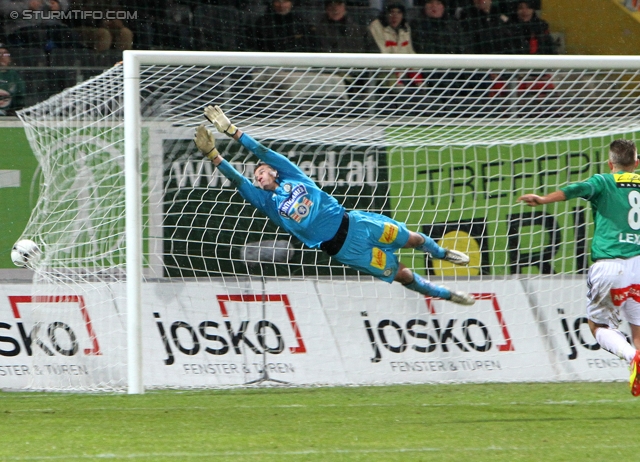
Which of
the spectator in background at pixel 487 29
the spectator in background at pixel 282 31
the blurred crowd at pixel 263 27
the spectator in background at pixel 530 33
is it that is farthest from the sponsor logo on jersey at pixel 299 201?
the spectator in background at pixel 530 33

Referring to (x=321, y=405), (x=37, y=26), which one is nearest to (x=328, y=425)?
(x=321, y=405)

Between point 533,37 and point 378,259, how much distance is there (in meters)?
5.28

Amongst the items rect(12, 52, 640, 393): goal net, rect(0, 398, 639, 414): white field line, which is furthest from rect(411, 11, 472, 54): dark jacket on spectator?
rect(0, 398, 639, 414): white field line

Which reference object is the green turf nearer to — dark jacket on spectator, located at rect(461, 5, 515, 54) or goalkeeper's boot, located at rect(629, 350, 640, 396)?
goalkeeper's boot, located at rect(629, 350, 640, 396)

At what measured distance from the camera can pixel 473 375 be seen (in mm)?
8461

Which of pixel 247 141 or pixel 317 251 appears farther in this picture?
pixel 317 251

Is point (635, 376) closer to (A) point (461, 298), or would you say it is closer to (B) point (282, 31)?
(A) point (461, 298)

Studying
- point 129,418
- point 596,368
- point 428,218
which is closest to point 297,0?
point 428,218

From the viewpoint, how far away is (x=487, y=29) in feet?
37.3

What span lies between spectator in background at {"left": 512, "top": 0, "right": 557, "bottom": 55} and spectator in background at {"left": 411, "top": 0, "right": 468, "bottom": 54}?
26.6 inches

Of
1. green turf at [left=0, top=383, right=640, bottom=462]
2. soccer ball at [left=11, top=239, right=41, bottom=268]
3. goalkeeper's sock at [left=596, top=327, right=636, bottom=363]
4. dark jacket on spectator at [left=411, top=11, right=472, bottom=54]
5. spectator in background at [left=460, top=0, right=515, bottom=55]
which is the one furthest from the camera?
spectator in background at [left=460, top=0, right=515, bottom=55]

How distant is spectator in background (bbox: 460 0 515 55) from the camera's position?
11.3 m

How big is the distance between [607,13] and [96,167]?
7560 millimetres

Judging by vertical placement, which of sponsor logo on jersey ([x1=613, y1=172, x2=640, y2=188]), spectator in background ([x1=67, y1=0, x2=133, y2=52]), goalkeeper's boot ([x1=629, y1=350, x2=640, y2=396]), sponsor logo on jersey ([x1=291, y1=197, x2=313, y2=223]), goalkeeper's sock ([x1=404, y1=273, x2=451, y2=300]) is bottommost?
goalkeeper's boot ([x1=629, y1=350, x2=640, y2=396])
